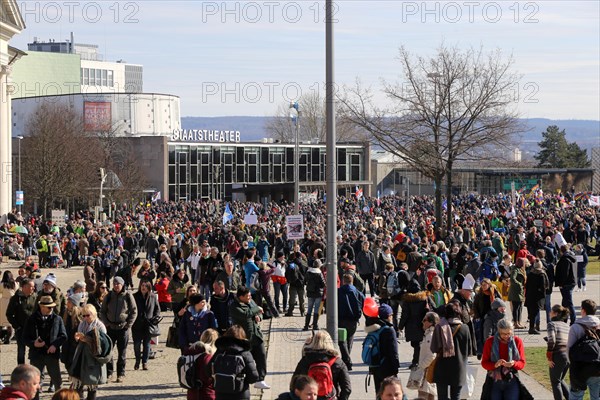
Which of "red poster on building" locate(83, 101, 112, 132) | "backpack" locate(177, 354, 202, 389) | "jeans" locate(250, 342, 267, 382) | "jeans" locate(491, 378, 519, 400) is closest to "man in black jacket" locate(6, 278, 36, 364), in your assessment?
"jeans" locate(250, 342, 267, 382)

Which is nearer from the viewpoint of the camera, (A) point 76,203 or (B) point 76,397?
(B) point 76,397

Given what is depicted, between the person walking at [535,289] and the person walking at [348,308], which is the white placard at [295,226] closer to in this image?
the person walking at [535,289]

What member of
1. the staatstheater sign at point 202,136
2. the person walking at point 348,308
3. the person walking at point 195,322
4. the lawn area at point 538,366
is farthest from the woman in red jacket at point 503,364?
the staatstheater sign at point 202,136

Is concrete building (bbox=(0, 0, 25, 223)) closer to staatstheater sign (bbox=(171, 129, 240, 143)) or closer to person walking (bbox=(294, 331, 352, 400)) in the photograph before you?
staatstheater sign (bbox=(171, 129, 240, 143))

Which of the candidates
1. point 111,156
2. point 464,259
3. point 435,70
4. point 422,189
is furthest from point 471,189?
point 464,259

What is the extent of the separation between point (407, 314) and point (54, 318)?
505 cm

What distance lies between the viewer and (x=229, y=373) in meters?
11.2

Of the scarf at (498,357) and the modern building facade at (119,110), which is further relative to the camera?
the modern building facade at (119,110)

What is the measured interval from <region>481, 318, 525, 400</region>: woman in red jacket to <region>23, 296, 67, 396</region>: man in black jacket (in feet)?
18.6

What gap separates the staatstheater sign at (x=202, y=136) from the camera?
332ft

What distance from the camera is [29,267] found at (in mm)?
22656

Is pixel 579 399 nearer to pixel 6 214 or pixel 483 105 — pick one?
pixel 483 105

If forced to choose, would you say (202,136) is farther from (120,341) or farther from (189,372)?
(189,372)

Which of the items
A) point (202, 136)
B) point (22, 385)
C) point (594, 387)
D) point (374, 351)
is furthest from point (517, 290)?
point (202, 136)
